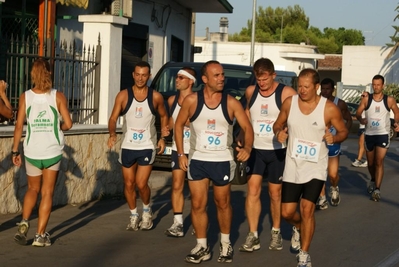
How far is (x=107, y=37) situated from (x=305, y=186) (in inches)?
228

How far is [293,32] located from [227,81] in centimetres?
7447

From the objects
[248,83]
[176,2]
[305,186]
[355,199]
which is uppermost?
[176,2]

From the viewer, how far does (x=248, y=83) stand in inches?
557

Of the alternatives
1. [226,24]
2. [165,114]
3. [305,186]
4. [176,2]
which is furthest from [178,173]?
[226,24]

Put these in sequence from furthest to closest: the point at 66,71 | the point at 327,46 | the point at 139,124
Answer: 1. the point at 327,46
2. the point at 66,71
3. the point at 139,124

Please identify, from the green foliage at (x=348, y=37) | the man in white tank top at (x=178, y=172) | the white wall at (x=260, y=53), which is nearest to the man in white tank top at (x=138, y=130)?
the man in white tank top at (x=178, y=172)

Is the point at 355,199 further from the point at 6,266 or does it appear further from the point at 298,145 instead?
the point at 6,266

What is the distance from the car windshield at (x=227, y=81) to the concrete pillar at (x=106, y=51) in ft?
5.83

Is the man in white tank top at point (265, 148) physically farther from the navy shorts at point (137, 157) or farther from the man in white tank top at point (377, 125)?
the man in white tank top at point (377, 125)

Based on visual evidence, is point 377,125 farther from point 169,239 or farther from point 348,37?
point 348,37

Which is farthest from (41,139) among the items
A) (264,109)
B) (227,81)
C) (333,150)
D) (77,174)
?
(227,81)

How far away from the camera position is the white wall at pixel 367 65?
5222 centimetres

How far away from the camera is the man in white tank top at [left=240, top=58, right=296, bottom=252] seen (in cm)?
868

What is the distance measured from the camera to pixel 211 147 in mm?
7828
